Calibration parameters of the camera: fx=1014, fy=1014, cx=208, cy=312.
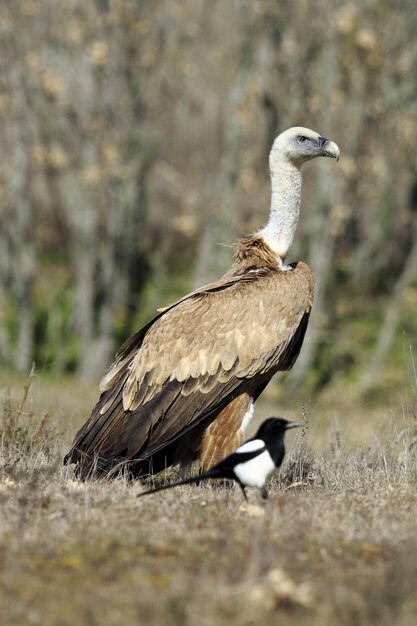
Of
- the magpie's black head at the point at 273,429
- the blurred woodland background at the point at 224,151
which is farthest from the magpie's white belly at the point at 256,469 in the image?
the blurred woodland background at the point at 224,151

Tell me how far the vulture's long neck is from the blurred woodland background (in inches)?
309

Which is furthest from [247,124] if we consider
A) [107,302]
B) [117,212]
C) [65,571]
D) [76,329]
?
[65,571]

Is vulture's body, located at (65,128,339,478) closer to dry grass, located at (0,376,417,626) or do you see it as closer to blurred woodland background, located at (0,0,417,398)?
dry grass, located at (0,376,417,626)

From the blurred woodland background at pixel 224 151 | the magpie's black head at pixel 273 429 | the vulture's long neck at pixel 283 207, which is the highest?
the blurred woodland background at pixel 224 151

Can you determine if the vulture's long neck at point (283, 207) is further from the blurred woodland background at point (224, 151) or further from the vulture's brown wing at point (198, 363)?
the blurred woodland background at point (224, 151)

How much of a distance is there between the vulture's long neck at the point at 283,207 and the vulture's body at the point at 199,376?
0.56 metres

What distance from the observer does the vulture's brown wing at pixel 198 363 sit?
24.2 feet

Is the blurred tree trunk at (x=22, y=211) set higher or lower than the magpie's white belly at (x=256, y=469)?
higher

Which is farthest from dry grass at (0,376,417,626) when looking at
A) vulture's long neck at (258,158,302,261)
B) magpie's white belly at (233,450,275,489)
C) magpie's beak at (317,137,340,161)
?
magpie's beak at (317,137,340,161)

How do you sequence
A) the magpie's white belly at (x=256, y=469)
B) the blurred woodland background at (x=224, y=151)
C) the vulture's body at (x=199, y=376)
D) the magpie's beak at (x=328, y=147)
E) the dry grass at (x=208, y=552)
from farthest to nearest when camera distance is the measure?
the blurred woodland background at (x=224, y=151) < the magpie's beak at (x=328, y=147) < the vulture's body at (x=199, y=376) < the magpie's white belly at (x=256, y=469) < the dry grass at (x=208, y=552)

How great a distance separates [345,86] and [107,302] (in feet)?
21.4

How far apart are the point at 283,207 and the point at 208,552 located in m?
4.01

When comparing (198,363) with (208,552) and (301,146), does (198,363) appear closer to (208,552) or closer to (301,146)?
A: (301,146)

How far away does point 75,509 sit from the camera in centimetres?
582
